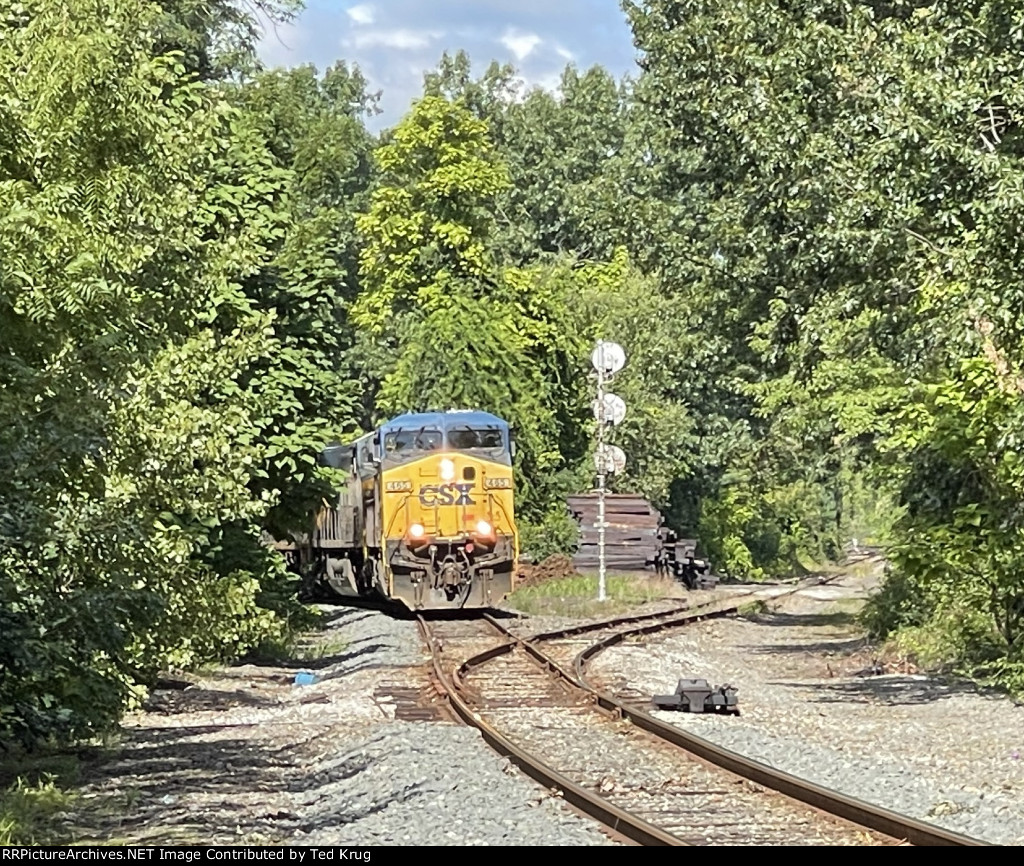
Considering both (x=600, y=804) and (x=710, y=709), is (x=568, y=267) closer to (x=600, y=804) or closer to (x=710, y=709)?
(x=710, y=709)

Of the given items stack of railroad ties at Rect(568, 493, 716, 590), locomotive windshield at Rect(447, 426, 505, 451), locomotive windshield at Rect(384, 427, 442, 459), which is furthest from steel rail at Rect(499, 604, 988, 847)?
stack of railroad ties at Rect(568, 493, 716, 590)

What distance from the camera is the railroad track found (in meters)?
9.88

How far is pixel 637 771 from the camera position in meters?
12.6

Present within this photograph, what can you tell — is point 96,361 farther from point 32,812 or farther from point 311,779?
point 311,779

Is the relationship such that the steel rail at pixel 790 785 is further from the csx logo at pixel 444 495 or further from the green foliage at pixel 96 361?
the csx logo at pixel 444 495

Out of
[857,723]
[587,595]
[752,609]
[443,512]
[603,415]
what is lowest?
[857,723]

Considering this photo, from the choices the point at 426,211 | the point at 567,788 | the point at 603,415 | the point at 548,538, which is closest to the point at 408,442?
the point at 603,415

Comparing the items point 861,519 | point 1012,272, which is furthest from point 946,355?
point 861,519

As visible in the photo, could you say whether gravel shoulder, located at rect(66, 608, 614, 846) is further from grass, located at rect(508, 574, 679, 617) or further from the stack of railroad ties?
the stack of railroad ties

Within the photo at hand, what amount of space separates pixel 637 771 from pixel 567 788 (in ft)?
4.49

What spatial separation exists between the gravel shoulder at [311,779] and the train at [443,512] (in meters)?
10.5

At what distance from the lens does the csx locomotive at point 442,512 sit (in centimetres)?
2986

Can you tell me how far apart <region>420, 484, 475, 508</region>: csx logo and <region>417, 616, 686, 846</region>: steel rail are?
478 inches

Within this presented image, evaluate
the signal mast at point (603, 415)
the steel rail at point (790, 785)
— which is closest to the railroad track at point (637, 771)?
the steel rail at point (790, 785)
